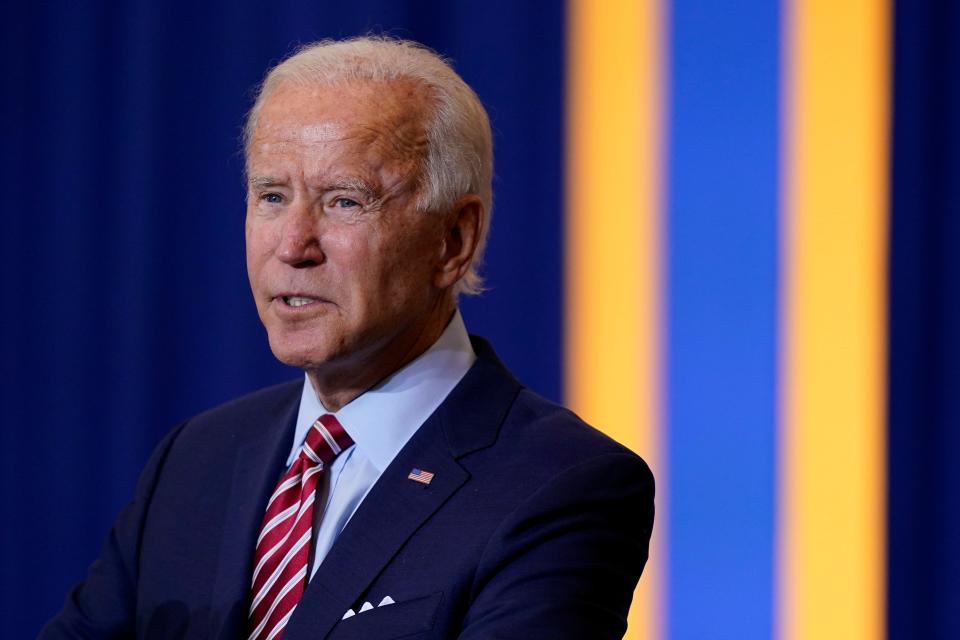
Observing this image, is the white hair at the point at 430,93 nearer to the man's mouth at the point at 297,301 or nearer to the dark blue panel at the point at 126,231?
the man's mouth at the point at 297,301

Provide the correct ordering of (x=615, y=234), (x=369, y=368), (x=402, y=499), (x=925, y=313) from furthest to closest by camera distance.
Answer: (x=615, y=234), (x=925, y=313), (x=369, y=368), (x=402, y=499)

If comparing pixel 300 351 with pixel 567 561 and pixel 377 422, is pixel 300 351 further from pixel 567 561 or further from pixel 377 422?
pixel 567 561

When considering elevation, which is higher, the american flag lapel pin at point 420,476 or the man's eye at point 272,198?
the man's eye at point 272,198

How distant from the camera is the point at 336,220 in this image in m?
1.64

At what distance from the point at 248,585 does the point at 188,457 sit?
1.08 ft

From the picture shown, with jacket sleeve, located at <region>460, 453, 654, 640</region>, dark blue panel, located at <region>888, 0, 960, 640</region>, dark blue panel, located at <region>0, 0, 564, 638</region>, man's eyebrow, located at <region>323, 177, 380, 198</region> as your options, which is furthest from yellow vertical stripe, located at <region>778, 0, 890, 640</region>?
man's eyebrow, located at <region>323, 177, 380, 198</region>

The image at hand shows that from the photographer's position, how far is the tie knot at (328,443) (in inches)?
67.4

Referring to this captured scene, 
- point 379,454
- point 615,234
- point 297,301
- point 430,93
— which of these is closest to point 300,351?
point 297,301

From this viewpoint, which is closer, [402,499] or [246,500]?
[402,499]

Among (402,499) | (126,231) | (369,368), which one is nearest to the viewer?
(402,499)

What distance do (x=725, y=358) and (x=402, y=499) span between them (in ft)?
4.84

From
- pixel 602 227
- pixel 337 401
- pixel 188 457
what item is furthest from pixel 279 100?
pixel 602 227

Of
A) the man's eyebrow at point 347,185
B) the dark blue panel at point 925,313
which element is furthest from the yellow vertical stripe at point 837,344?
the man's eyebrow at point 347,185

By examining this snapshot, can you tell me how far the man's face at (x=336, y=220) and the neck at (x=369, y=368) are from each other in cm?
2
